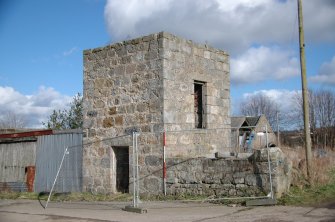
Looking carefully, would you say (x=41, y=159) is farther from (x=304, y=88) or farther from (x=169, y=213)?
(x=304, y=88)

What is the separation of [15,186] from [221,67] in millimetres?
9653

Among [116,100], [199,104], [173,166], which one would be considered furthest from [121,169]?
[199,104]

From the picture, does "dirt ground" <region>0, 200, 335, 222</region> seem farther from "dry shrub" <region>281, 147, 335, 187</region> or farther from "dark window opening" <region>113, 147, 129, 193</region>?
"dry shrub" <region>281, 147, 335, 187</region>

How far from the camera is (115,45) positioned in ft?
46.4

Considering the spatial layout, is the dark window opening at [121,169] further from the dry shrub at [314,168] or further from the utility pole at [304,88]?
the utility pole at [304,88]

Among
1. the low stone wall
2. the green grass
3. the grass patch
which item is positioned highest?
the low stone wall

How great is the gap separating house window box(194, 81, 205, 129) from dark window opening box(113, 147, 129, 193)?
2658 millimetres

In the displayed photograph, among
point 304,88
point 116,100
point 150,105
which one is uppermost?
point 304,88

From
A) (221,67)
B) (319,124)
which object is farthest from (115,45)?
(319,124)

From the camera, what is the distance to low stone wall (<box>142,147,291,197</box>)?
1073 cm

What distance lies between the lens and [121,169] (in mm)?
14141

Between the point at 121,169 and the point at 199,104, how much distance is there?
11.4 ft

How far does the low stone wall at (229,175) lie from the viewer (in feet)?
35.2

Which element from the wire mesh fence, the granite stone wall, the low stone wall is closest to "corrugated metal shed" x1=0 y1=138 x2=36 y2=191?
the wire mesh fence
